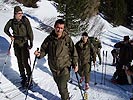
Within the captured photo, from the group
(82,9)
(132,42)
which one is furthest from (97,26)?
(132,42)

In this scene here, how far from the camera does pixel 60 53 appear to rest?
780cm

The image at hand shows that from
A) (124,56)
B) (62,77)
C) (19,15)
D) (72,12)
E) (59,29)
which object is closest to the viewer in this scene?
(59,29)

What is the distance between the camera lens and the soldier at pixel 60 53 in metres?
7.70

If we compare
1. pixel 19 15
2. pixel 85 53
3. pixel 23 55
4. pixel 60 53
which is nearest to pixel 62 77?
pixel 60 53

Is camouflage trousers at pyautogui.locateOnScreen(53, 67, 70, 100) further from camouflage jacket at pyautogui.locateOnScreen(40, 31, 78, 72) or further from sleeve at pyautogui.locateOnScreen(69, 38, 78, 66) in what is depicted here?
sleeve at pyautogui.locateOnScreen(69, 38, 78, 66)

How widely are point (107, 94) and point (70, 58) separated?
3238mm

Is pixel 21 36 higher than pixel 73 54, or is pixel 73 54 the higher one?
pixel 21 36

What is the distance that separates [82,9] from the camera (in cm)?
2509

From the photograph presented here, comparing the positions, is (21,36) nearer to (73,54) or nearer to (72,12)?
(73,54)

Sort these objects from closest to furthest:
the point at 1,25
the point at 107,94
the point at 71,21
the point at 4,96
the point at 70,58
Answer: the point at 70,58, the point at 4,96, the point at 107,94, the point at 1,25, the point at 71,21

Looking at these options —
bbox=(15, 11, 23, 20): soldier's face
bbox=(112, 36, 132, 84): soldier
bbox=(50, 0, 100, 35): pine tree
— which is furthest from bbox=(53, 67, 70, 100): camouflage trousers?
bbox=(50, 0, 100, 35): pine tree

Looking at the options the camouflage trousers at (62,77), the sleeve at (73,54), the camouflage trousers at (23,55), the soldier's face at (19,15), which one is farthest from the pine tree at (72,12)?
the sleeve at (73,54)

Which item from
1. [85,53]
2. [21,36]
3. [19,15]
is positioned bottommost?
[85,53]

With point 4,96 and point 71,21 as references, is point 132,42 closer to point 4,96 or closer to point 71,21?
point 4,96
